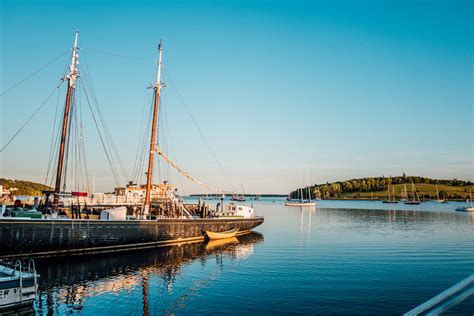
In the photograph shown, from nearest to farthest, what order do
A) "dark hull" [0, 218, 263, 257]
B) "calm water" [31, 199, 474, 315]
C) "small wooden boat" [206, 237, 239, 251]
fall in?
"calm water" [31, 199, 474, 315] < "dark hull" [0, 218, 263, 257] < "small wooden boat" [206, 237, 239, 251]

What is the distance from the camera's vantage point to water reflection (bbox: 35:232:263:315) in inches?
852

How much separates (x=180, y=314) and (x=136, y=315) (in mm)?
2272

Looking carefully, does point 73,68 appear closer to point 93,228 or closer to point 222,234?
point 93,228

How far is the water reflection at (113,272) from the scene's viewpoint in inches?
852

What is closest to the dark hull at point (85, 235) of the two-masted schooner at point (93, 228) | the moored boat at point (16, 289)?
the two-masted schooner at point (93, 228)

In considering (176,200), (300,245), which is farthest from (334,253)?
(176,200)

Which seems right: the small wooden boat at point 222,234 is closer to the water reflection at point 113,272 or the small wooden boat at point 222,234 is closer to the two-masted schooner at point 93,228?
the two-masted schooner at point 93,228

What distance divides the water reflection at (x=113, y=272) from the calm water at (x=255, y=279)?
6 centimetres

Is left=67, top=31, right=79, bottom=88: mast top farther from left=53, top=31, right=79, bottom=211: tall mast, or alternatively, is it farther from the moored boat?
the moored boat

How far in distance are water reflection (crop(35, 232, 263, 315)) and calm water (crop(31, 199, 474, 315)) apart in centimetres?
6

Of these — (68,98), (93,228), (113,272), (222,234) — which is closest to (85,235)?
(93,228)

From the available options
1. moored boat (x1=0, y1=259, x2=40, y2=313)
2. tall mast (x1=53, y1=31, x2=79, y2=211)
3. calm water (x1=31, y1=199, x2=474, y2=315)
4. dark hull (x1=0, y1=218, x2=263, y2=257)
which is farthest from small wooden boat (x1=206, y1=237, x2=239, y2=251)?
moored boat (x1=0, y1=259, x2=40, y2=313)

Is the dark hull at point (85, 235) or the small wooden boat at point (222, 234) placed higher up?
the dark hull at point (85, 235)

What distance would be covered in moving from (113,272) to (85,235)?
331 inches
